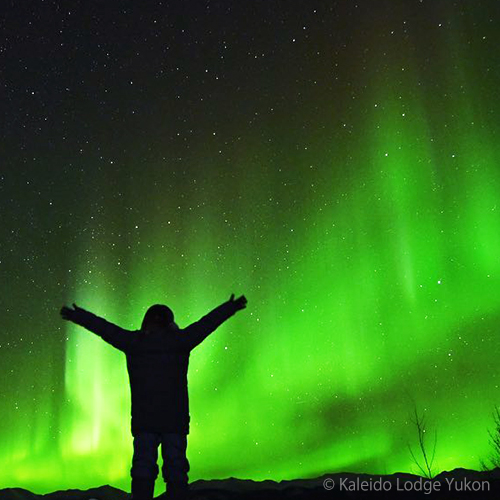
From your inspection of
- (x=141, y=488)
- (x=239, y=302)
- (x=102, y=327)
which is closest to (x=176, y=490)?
(x=141, y=488)

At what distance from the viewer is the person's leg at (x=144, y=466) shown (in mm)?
7207

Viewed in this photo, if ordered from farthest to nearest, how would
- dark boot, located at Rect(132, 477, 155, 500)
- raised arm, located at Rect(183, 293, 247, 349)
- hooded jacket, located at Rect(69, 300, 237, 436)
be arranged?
raised arm, located at Rect(183, 293, 247, 349)
hooded jacket, located at Rect(69, 300, 237, 436)
dark boot, located at Rect(132, 477, 155, 500)

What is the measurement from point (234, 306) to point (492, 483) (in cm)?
437

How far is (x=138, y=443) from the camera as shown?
750 cm

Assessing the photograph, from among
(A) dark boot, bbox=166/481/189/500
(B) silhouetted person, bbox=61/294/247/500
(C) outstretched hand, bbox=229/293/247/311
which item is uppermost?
(C) outstretched hand, bbox=229/293/247/311

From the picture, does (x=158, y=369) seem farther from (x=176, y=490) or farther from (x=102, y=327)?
(x=176, y=490)

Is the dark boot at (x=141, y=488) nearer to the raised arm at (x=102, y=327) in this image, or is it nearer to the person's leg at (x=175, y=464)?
the person's leg at (x=175, y=464)

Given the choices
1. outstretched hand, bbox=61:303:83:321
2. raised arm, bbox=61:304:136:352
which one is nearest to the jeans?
raised arm, bbox=61:304:136:352

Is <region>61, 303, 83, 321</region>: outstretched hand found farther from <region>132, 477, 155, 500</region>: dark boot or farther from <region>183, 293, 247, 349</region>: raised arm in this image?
<region>132, 477, 155, 500</region>: dark boot

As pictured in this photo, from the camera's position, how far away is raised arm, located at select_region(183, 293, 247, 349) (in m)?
7.71

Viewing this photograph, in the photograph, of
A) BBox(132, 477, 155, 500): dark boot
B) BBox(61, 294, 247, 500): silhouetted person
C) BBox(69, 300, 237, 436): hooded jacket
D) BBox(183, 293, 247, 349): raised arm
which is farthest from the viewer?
BBox(183, 293, 247, 349): raised arm

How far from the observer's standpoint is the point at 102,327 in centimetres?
789

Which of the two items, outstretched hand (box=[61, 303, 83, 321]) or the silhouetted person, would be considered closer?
the silhouetted person

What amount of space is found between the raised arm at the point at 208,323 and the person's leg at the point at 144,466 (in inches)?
45.1
